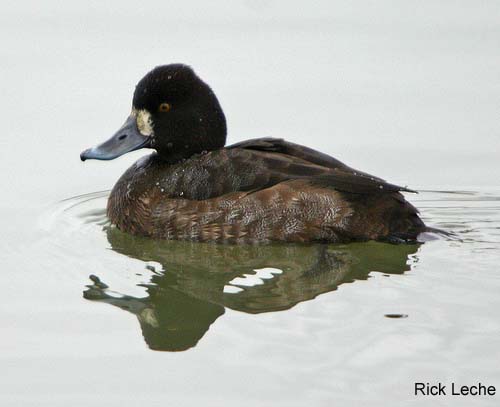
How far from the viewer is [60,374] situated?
5535 mm

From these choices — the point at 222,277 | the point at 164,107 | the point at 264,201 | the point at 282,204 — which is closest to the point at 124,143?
the point at 164,107

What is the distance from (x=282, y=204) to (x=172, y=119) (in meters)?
1.17

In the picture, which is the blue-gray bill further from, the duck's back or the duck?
the duck's back

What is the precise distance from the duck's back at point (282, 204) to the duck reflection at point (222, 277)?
10 cm

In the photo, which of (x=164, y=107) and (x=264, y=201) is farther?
(x=164, y=107)

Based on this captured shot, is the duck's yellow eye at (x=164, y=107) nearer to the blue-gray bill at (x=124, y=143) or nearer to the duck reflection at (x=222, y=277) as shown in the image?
the blue-gray bill at (x=124, y=143)

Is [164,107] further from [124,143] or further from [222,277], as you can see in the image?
[222,277]

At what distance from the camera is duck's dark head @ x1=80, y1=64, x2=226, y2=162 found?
778cm

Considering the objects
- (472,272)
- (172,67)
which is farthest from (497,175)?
(172,67)

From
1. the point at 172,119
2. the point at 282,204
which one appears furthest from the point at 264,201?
the point at 172,119

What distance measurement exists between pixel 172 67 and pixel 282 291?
83.2 inches

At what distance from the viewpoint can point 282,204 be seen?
7.26 meters

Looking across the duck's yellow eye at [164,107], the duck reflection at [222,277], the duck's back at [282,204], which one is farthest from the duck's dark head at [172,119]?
the duck reflection at [222,277]

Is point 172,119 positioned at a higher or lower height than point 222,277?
higher
